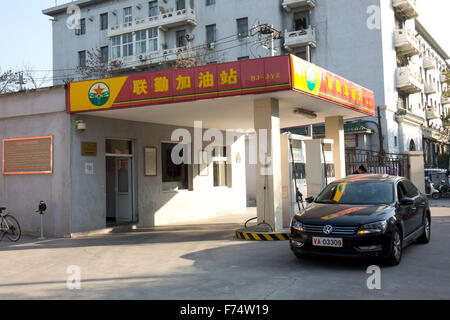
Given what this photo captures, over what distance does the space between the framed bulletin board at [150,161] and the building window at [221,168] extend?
3.42m

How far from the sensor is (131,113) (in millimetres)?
13055

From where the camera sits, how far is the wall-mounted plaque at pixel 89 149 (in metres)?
12.8

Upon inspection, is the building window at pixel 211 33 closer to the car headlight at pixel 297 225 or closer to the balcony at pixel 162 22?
the balcony at pixel 162 22

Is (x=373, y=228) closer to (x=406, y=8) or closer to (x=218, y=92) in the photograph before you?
(x=218, y=92)

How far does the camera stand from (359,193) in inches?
342

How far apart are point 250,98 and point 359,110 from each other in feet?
16.4

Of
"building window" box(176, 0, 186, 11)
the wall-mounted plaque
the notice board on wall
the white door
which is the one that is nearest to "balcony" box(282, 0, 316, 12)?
"building window" box(176, 0, 186, 11)

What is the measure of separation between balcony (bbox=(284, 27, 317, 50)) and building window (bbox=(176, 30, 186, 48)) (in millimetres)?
9900

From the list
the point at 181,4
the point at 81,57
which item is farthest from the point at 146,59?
the point at 81,57

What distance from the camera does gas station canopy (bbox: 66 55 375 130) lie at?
10320 millimetres

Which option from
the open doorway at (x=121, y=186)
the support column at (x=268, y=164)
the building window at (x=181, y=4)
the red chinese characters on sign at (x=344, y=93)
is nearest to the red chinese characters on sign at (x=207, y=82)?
the support column at (x=268, y=164)

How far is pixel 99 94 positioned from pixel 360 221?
25.8 feet
